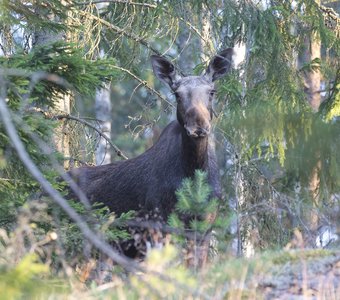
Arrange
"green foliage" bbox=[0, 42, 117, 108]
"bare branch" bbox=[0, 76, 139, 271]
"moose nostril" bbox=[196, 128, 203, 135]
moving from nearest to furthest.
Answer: "bare branch" bbox=[0, 76, 139, 271]
"green foliage" bbox=[0, 42, 117, 108]
"moose nostril" bbox=[196, 128, 203, 135]

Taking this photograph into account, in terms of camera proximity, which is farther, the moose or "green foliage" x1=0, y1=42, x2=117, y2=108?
the moose

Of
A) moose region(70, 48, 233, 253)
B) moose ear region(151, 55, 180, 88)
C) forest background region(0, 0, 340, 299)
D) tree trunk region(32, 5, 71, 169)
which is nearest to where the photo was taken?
forest background region(0, 0, 340, 299)

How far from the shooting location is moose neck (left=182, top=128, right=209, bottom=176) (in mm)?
11055

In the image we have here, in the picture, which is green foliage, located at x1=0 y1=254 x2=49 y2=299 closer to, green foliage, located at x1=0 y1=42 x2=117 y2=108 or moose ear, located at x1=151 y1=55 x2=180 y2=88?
green foliage, located at x1=0 y1=42 x2=117 y2=108

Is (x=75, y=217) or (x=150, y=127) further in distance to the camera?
(x=150, y=127)

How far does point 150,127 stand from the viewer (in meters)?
15.9

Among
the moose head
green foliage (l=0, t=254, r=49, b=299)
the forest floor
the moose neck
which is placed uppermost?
the moose head

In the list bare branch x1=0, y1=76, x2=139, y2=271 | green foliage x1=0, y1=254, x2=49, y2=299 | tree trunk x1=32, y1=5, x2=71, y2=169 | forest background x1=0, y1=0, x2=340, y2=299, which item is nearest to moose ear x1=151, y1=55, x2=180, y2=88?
forest background x1=0, y1=0, x2=340, y2=299

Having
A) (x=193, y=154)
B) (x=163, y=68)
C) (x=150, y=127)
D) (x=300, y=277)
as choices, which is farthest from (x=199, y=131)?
(x=150, y=127)

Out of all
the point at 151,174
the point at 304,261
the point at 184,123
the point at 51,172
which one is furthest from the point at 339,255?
the point at 151,174

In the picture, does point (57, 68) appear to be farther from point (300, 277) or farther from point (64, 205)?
point (64, 205)

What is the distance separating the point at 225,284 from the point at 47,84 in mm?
3930

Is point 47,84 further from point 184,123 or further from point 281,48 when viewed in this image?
point 281,48

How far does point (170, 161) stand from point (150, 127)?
14.9 feet
